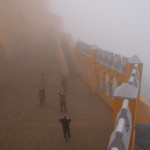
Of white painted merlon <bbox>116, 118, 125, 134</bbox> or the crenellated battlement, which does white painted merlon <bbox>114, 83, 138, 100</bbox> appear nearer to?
the crenellated battlement

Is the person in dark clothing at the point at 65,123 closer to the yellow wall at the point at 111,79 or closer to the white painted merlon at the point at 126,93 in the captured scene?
the yellow wall at the point at 111,79

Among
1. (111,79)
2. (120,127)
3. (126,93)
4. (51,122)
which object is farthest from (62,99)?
(120,127)

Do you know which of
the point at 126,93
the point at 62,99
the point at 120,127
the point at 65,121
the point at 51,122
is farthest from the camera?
the point at 62,99

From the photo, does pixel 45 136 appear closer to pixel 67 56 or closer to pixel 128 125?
pixel 128 125

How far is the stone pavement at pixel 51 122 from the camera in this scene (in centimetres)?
1105

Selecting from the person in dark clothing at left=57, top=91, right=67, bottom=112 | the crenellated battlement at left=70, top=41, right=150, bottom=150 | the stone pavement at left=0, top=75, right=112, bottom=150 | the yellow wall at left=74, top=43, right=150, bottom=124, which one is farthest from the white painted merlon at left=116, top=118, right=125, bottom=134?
the person in dark clothing at left=57, top=91, right=67, bottom=112

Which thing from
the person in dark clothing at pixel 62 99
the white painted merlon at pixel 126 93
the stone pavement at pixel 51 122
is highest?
the white painted merlon at pixel 126 93

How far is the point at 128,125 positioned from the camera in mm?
6168

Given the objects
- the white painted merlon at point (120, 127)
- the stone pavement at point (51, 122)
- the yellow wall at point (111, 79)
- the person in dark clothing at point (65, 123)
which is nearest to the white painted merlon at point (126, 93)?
the yellow wall at point (111, 79)

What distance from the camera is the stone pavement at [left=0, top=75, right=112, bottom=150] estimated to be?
11.0 m

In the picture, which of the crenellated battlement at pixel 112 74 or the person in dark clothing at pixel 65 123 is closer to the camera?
the crenellated battlement at pixel 112 74

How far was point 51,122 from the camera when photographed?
13234 mm

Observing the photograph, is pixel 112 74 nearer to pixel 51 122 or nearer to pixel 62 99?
pixel 62 99

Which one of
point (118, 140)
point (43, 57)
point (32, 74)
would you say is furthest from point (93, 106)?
point (43, 57)
